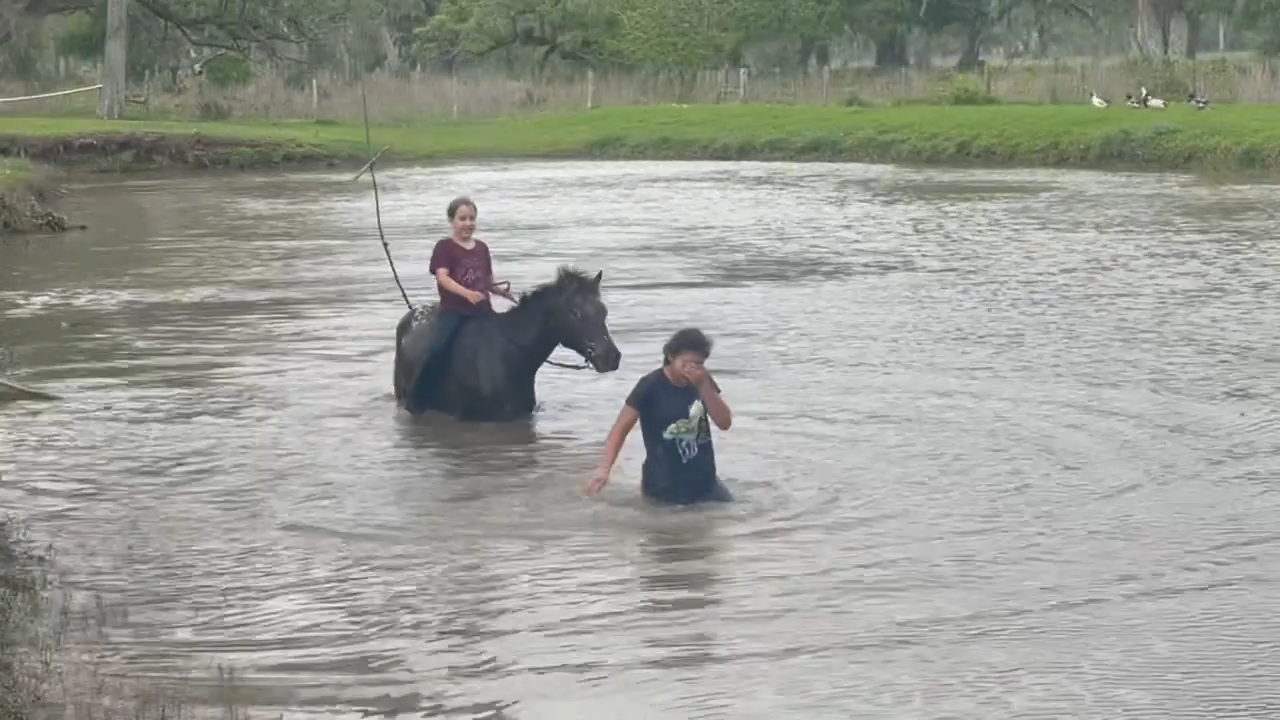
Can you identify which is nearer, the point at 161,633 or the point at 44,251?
the point at 161,633

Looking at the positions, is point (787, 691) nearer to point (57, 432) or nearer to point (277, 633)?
point (277, 633)

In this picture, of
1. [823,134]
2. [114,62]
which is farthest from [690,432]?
[114,62]

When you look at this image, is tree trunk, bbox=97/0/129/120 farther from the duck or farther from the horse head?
the horse head

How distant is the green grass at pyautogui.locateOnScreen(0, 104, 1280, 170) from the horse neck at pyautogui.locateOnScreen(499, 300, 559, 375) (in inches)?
1150

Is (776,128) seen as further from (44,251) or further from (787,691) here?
(787,691)

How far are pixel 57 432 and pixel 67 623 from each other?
17.9 feet

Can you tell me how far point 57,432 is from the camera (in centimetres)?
1427

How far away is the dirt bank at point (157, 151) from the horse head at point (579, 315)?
32.9m

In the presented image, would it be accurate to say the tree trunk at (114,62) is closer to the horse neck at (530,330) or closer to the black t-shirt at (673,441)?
the horse neck at (530,330)

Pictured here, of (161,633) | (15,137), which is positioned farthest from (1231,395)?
(15,137)

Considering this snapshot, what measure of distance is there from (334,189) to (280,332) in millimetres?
22583

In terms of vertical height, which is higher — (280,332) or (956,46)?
(956,46)

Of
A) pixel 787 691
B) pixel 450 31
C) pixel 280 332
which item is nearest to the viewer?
pixel 787 691

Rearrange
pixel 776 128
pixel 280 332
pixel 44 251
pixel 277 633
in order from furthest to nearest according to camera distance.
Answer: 1. pixel 776 128
2. pixel 44 251
3. pixel 280 332
4. pixel 277 633
